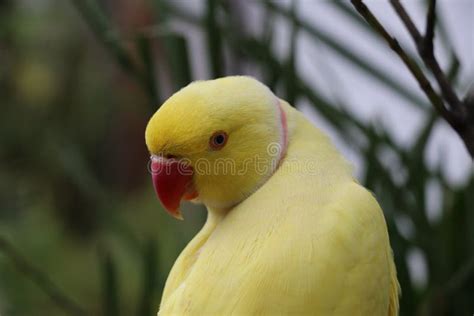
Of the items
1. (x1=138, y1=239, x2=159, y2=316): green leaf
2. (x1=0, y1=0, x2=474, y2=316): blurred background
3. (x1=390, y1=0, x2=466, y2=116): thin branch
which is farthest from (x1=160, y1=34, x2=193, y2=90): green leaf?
(x1=390, y1=0, x2=466, y2=116): thin branch

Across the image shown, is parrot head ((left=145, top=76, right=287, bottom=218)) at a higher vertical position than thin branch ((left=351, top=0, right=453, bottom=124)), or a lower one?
lower

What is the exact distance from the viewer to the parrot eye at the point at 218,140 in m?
0.94

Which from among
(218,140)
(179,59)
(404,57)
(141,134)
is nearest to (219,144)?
(218,140)

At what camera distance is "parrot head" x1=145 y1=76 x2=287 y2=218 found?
918mm

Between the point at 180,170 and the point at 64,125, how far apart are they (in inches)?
74.7

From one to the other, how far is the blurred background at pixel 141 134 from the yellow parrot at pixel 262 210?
0.15 metres

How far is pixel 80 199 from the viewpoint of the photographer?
2975mm

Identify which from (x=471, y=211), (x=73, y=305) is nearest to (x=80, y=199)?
(x=73, y=305)

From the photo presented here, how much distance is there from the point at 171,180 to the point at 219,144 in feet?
0.24

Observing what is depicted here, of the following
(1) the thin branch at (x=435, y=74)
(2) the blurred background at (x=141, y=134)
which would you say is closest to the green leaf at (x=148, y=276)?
(2) the blurred background at (x=141, y=134)

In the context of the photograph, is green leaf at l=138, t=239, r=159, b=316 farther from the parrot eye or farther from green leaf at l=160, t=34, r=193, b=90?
the parrot eye

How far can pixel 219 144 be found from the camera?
3.12ft

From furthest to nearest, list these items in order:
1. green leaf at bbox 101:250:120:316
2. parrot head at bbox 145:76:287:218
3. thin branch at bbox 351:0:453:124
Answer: green leaf at bbox 101:250:120:316 → parrot head at bbox 145:76:287:218 → thin branch at bbox 351:0:453:124

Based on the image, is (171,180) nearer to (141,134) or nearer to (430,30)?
(430,30)
